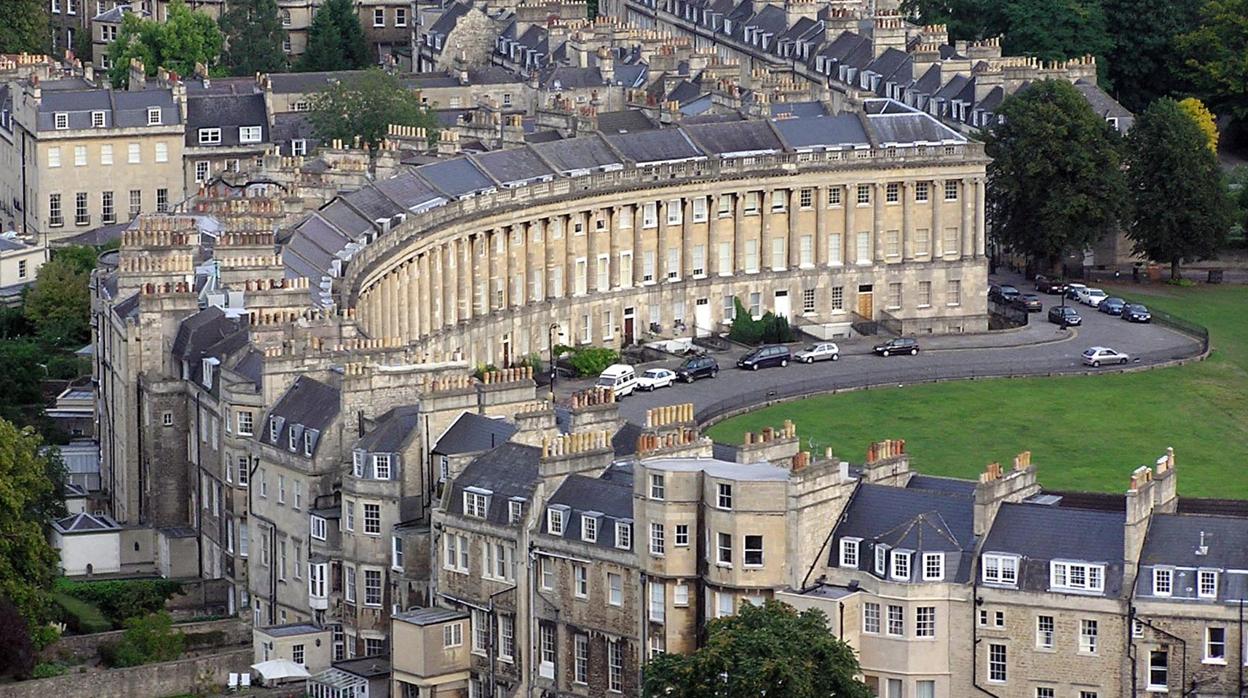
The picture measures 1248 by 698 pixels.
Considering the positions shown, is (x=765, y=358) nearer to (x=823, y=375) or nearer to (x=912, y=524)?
(x=823, y=375)

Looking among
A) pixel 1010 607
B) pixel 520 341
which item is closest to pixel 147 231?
pixel 520 341

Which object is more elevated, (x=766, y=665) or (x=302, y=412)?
(x=302, y=412)

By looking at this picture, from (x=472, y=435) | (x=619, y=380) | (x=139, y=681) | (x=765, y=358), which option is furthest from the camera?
(x=765, y=358)

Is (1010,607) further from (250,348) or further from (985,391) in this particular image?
(985,391)

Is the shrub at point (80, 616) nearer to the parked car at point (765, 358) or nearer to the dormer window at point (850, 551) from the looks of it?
the dormer window at point (850, 551)

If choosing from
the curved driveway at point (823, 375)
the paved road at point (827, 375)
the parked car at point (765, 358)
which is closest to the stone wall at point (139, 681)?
the curved driveway at point (823, 375)

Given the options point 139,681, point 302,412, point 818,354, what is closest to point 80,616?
point 139,681
